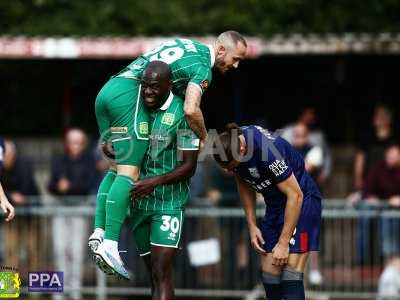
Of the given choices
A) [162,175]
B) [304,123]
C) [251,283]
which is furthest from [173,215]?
[304,123]

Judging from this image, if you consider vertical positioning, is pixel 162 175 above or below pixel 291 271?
above

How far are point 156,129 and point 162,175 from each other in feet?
1.31

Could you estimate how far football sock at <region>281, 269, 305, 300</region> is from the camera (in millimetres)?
11073

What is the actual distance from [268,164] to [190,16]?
8.60 meters

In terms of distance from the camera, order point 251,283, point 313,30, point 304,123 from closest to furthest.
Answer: point 251,283, point 304,123, point 313,30

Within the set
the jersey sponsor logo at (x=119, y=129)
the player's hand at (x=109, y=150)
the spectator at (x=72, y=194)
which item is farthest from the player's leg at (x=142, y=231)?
the spectator at (x=72, y=194)

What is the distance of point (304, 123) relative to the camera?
16.3 meters

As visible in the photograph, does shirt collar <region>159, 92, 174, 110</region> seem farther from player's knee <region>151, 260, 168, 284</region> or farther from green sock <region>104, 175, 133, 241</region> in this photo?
player's knee <region>151, 260, 168, 284</region>

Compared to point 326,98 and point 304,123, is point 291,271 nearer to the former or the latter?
point 304,123

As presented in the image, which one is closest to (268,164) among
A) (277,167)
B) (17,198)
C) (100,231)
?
(277,167)

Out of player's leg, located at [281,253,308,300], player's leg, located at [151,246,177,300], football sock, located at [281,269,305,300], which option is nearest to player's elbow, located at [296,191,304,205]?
player's leg, located at [281,253,308,300]

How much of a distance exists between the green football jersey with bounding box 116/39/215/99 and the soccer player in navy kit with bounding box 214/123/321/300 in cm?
51

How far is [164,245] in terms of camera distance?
1080cm

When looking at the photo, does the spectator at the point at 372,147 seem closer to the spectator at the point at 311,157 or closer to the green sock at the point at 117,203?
the spectator at the point at 311,157
